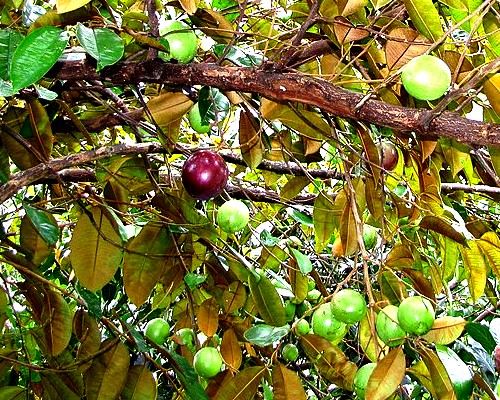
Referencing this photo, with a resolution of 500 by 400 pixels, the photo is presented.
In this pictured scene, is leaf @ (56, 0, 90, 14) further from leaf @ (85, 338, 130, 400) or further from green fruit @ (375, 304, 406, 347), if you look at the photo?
leaf @ (85, 338, 130, 400)

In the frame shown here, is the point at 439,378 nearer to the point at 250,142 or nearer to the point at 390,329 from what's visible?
the point at 390,329

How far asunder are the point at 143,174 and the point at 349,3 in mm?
725

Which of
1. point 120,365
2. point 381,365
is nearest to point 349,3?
point 381,365

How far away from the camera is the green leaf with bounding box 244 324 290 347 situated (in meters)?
1.14

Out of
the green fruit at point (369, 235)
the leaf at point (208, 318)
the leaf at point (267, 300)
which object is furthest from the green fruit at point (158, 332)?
the green fruit at point (369, 235)

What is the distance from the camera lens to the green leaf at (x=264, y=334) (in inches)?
44.8

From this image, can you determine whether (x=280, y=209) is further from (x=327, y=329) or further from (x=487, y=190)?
(x=327, y=329)

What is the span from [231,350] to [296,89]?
82cm

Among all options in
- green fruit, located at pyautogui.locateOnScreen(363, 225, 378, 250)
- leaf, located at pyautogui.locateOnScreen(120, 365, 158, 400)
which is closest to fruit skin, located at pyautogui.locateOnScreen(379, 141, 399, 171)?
green fruit, located at pyautogui.locateOnScreen(363, 225, 378, 250)

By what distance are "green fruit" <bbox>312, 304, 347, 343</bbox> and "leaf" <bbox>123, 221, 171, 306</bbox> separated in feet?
1.35

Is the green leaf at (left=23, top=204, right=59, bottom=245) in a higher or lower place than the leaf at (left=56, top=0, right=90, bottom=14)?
lower

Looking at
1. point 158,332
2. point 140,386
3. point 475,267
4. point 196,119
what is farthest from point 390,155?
point 140,386

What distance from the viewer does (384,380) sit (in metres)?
0.93

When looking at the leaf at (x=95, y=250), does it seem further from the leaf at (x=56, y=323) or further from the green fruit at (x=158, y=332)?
the green fruit at (x=158, y=332)
